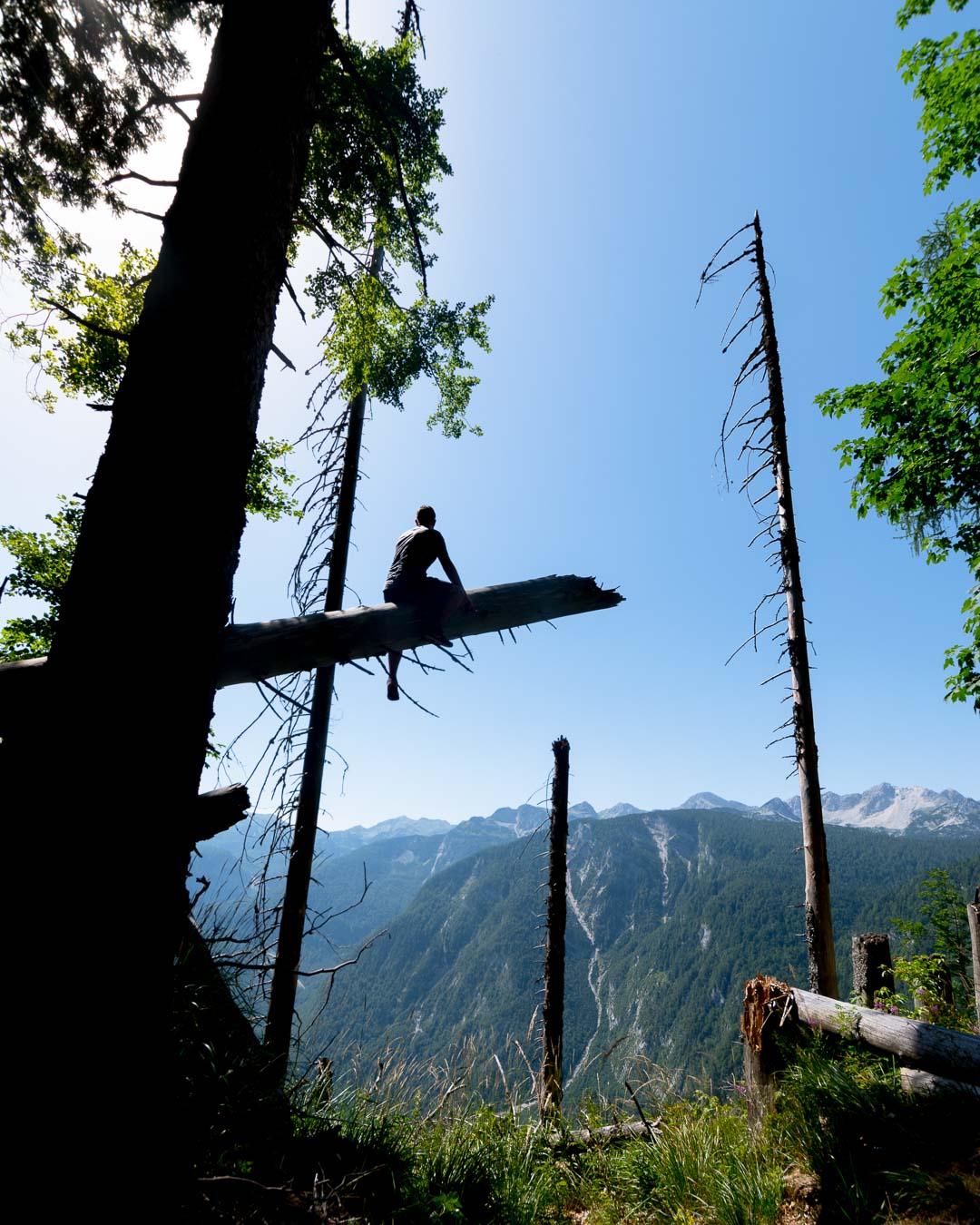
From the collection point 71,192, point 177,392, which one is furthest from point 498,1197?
point 71,192

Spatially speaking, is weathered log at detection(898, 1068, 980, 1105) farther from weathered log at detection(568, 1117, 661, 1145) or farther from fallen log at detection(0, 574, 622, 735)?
fallen log at detection(0, 574, 622, 735)

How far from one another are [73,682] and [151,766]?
13.7 inches

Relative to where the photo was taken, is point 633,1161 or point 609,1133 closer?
point 633,1161

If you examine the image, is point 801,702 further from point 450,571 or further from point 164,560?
point 164,560

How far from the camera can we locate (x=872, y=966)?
7461 mm

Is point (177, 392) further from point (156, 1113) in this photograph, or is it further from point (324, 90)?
point (324, 90)

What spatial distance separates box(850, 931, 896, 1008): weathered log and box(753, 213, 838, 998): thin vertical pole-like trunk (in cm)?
57

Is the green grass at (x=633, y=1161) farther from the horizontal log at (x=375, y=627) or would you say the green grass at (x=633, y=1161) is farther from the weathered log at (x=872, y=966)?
the weathered log at (x=872, y=966)

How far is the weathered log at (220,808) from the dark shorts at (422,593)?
55.8 inches

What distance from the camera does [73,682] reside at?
5.62 ft

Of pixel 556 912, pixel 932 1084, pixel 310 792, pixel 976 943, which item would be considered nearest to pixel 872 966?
pixel 976 943

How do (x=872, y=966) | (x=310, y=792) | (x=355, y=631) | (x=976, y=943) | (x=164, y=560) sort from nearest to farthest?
1. (x=164, y=560)
2. (x=355, y=631)
3. (x=976, y=943)
4. (x=872, y=966)
5. (x=310, y=792)

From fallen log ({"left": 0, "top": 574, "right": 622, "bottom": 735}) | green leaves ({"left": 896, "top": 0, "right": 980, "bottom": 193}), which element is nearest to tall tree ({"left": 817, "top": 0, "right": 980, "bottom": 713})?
green leaves ({"left": 896, "top": 0, "right": 980, "bottom": 193})

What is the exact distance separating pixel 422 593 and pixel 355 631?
2.19 feet
